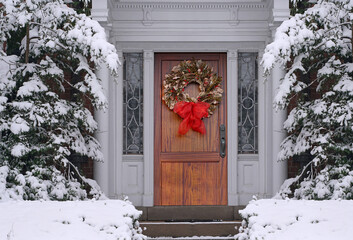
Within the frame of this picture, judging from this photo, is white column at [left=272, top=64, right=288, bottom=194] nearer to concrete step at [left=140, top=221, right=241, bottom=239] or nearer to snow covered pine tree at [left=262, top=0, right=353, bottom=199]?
snow covered pine tree at [left=262, top=0, right=353, bottom=199]

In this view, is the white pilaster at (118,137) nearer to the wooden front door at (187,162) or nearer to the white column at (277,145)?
the wooden front door at (187,162)

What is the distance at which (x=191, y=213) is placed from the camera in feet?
25.0

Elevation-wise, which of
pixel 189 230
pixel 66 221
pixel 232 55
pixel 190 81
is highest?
pixel 232 55

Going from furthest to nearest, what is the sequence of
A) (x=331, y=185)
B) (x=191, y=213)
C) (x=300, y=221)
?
1. (x=191, y=213)
2. (x=331, y=185)
3. (x=300, y=221)

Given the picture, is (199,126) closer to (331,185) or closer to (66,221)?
(331,185)

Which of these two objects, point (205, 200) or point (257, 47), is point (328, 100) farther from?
point (205, 200)

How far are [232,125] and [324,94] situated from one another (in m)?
1.79

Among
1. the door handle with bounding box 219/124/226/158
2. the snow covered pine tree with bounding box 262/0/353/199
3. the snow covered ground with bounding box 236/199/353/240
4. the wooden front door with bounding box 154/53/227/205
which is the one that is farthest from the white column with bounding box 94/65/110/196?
the snow covered ground with bounding box 236/199/353/240

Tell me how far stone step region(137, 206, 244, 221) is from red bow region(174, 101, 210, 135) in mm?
1143

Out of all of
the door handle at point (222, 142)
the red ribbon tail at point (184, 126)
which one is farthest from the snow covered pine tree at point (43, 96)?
the door handle at point (222, 142)

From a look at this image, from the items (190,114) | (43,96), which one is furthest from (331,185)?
(43,96)

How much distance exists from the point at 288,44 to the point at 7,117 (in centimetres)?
338

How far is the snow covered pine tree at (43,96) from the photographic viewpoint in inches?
236

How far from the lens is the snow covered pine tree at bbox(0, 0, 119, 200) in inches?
236
